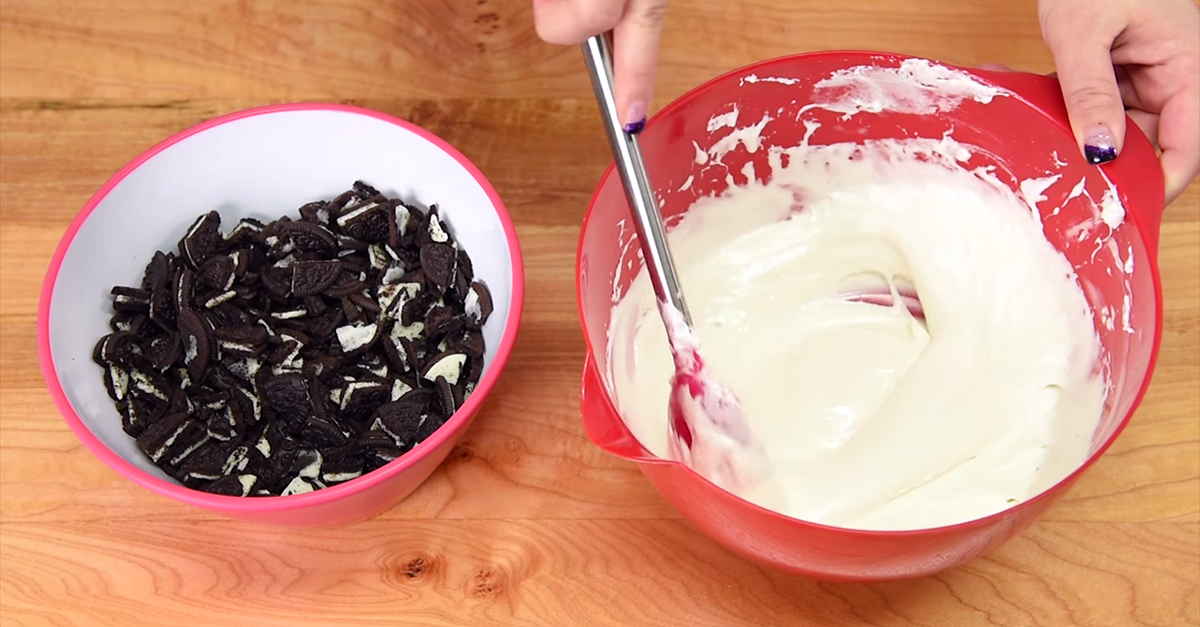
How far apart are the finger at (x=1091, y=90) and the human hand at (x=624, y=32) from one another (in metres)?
0.45

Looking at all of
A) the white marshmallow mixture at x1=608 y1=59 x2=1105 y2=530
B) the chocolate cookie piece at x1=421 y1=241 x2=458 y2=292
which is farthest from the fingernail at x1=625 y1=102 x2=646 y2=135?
the chocolate cookie piece at x1=421 y1=241 x2=458 y2=292

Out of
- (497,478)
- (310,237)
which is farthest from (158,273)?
(497,478)

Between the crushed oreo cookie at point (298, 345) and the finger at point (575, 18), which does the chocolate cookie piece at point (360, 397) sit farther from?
the finger at point (575, 18)

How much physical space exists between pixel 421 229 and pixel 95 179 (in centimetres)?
52

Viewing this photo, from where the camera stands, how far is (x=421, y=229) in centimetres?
122

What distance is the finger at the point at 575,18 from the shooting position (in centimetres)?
84

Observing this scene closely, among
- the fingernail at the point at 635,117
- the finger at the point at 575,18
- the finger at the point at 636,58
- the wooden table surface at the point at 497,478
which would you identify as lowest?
the wooden table surface at the point at 497,478

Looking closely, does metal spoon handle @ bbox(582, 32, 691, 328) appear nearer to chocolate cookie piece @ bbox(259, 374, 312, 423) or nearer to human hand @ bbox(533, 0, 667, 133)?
→ human hand @ bbox(533, 0, 667, 133)

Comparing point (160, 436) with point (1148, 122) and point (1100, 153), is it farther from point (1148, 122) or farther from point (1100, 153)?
point (1148, 122)

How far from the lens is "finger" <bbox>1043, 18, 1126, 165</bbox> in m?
0.98

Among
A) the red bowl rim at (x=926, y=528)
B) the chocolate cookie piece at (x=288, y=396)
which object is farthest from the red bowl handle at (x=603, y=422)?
the chocolate cookie piece at (x=288, y=396)

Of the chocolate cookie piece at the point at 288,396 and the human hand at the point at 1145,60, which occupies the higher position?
the human hand at the point at 1145,60

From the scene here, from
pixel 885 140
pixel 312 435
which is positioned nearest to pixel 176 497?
pixel 312 435

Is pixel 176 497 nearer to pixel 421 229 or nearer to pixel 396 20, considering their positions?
pixel 421 229
